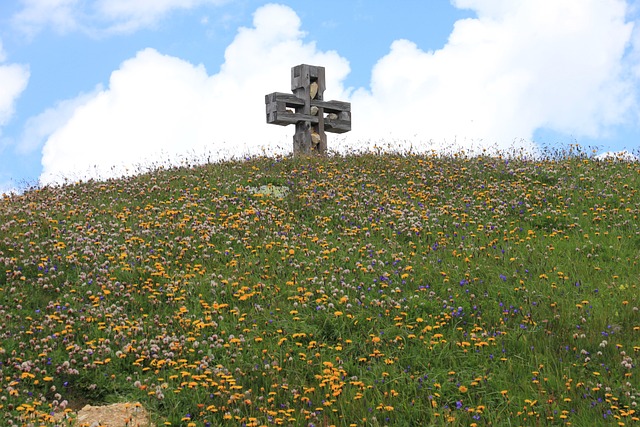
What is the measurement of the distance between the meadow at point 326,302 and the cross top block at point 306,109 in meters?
4.74

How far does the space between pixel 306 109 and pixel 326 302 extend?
12304 millimetres

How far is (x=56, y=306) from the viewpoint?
35.4ft

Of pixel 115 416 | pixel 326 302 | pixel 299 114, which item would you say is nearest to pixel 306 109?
pixel 299 114

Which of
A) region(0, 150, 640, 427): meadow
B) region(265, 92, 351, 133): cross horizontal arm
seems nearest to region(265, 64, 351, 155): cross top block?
region(265, 92, 351, 133): cross horizontal arm

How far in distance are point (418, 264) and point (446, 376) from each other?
3.63 meters

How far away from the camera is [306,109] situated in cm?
2191

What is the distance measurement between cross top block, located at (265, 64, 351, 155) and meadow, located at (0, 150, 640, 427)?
4.74 meters

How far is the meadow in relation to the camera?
322 inches

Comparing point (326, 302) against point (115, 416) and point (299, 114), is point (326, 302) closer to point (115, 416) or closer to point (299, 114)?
point (115, 416)

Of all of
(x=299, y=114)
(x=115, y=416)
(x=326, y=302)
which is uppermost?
(x=299, y=114)

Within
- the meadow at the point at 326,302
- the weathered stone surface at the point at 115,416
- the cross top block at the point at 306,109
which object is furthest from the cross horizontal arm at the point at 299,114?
the weathered stone surface at the point at 115,416

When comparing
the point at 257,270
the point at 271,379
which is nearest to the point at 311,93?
the point at 257,270

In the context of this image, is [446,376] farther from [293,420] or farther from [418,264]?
[418,264]

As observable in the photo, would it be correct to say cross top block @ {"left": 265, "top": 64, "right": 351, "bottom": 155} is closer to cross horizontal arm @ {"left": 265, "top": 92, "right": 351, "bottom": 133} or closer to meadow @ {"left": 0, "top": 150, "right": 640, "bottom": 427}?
cross horizontal arm @ {"left": 265, "top": 92, "right": 351, "bottom": 133}
